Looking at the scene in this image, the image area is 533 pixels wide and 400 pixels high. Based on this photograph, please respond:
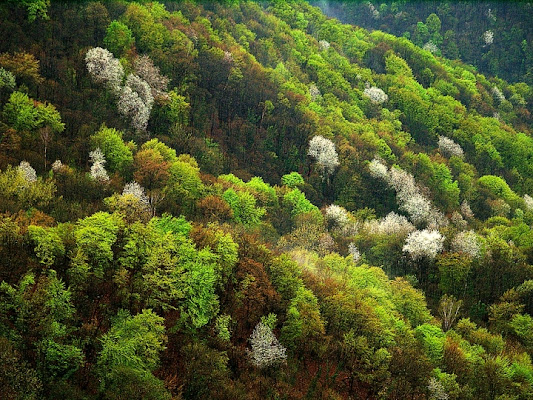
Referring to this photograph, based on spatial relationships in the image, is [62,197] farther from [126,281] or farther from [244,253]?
[244,253]

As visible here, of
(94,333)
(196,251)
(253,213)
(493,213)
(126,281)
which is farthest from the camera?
(493,213)

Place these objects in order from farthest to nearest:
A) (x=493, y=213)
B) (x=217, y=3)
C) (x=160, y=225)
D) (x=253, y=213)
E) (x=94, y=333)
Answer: (x=217, y=3) → (x=493, y=213) → (x=253, y=213) → (x=160, y=225) → (x=94, y=333)

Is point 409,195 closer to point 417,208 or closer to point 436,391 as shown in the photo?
point 417,208

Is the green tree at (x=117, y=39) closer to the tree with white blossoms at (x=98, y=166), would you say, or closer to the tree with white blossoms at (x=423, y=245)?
the tree with white blossoms at (x=98, y=166)

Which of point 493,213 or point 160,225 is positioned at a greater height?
point 160,225

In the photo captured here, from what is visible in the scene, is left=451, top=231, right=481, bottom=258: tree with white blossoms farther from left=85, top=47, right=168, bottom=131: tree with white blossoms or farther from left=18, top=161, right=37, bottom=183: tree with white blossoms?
left=18, top=161, right=37, bottom=183: tree with white blossoms

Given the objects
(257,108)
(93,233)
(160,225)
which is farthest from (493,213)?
(93,233)

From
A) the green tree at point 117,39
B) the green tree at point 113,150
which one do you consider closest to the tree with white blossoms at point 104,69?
the green tree at point 117,39
